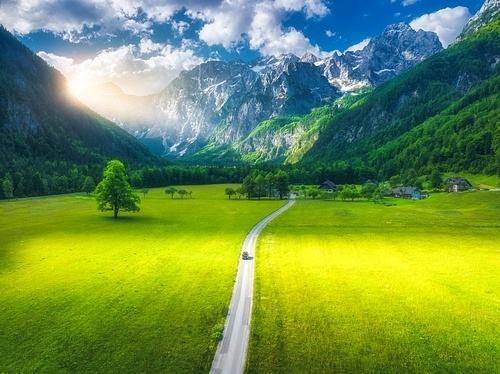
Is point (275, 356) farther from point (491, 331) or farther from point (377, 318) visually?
point (491, 331)

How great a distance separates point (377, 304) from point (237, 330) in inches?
566

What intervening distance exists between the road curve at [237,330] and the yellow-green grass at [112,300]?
76cm

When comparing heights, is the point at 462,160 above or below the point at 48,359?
above

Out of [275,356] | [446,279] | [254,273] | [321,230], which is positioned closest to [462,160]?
[321,230]

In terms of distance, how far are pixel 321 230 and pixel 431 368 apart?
4921 cm

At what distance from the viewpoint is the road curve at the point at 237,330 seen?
22281mm

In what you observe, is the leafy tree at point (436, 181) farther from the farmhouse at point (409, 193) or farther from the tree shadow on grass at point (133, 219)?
the tree shadow on grass at point (133, 219)

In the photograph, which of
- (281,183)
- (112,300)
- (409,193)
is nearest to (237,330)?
(112,300)

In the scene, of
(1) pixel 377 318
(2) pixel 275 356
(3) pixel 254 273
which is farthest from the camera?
(3) pixel 254 273

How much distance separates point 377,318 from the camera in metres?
28.1

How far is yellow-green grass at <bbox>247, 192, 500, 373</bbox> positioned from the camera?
22656 millimetres

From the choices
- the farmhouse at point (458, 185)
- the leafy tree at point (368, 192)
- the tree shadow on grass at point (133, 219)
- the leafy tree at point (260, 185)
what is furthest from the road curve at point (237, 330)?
the farmhouse at point (458, 185)

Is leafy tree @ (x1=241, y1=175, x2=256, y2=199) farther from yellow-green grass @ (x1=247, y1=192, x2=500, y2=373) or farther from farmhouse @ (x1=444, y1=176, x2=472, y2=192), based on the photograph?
farmhouse @ (x1=444, y1=176, x2=472, y2=192)

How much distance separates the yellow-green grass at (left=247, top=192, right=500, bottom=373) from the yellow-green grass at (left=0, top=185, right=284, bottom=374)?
5722 mm
